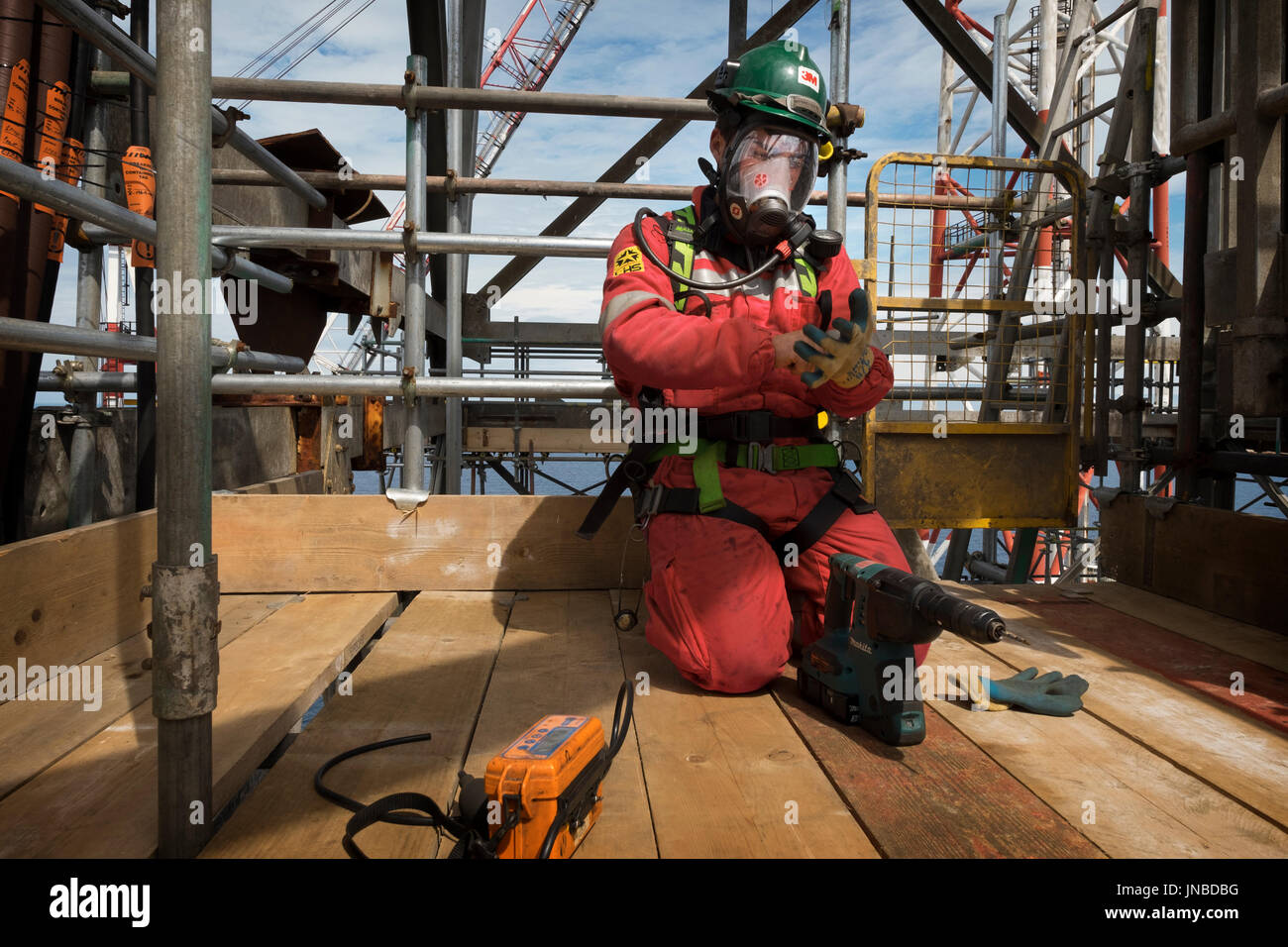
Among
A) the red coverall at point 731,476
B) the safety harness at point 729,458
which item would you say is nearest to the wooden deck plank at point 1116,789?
the red coverall at point 731,476

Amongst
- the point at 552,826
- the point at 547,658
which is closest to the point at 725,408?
the point at 547,658

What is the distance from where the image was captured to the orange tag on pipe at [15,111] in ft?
7.88

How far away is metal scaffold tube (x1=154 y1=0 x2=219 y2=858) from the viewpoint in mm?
1073

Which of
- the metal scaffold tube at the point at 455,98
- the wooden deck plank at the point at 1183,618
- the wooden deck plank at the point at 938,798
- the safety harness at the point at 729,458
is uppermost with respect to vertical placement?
the metal scaffold tube at the point at 455,98

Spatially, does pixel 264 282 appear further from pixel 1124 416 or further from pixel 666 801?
pixel 1124 416

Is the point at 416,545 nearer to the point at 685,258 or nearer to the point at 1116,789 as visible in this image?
the point at 685,258

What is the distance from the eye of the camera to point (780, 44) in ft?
7.37

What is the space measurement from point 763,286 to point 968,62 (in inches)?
129

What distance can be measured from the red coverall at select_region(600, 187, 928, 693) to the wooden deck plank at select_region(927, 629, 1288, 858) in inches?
11.3

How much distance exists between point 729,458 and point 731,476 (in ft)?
0.18

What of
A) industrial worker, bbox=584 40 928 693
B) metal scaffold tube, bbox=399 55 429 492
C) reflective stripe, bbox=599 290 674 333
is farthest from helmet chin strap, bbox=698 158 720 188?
metal scaffold tube, bbox=399 55 429 492

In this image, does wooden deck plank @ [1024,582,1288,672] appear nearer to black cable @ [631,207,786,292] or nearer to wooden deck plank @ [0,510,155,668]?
black cable @ [631,207,786,292]

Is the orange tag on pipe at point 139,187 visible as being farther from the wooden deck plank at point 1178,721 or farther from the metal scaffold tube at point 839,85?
the wooden deck plank at point 1178,721

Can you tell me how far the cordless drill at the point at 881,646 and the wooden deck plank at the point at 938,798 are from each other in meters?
0.05
